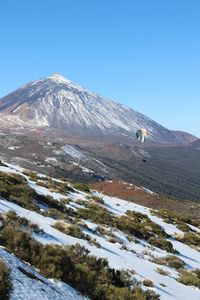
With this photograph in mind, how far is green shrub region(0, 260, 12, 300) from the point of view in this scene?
837cm

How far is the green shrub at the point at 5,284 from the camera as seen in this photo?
8.37 meters

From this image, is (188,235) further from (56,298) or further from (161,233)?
(56,298)

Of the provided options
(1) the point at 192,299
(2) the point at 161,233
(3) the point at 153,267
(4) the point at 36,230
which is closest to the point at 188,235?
(2) the point at 161,233

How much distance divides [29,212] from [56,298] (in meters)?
9.85

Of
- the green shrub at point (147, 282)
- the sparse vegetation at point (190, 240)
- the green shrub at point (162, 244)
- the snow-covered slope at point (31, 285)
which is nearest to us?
the snow-covered slope at point (31, 285)

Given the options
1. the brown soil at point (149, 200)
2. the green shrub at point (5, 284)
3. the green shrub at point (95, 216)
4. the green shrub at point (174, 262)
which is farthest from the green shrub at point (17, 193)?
the brown soil at point (149, 200)

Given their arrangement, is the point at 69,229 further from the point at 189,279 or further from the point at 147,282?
the point at 189,279

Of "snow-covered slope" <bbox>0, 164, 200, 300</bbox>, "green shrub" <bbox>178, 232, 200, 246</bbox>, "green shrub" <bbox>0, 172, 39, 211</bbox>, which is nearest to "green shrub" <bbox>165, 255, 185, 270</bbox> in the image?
"snow-covered slope" <bbox>0, 164, 200, 300</bbox>

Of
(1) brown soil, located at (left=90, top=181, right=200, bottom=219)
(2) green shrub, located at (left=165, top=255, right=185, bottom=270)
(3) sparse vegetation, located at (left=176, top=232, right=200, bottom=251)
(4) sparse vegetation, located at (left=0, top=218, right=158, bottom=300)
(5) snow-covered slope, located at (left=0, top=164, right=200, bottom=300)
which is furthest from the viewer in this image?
(1) brown soil, located at (left=90, top=181, right=200, bottom=219)

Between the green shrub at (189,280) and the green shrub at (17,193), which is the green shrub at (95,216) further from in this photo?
the green shrub at (189,280)

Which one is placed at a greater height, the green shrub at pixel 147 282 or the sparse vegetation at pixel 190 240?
the sparse vegetation at pixel 190 240

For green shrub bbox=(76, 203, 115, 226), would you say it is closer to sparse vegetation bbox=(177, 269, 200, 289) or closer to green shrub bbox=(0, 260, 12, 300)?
sparse vegetation bbox=(177, 269, 200, 289)

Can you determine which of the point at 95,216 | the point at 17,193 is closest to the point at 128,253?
the point at 95,216

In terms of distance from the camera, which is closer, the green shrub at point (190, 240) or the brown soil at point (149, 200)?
the green shrub at point (190, 240)
